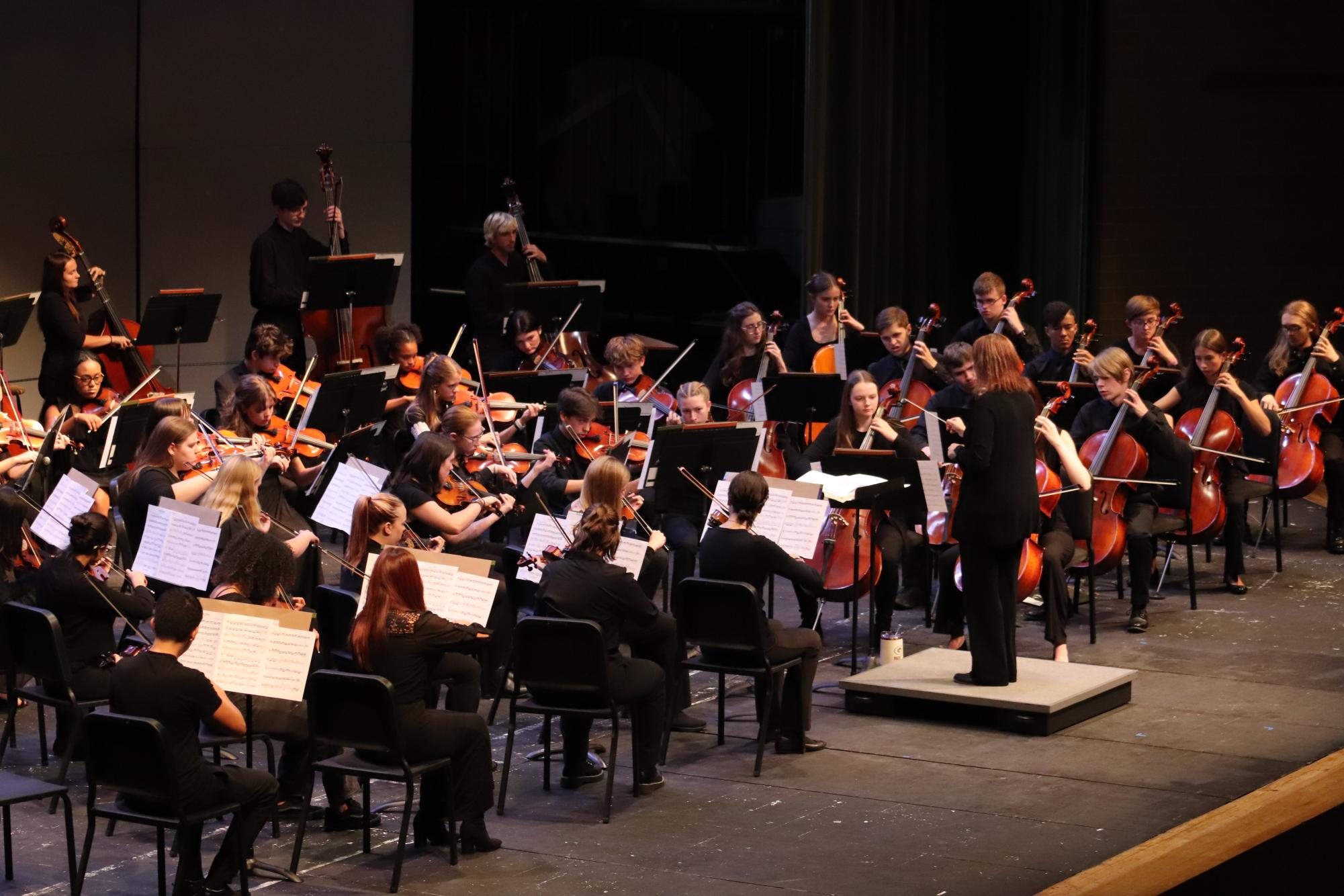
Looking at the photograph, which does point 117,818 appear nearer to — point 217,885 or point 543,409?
point 217,885

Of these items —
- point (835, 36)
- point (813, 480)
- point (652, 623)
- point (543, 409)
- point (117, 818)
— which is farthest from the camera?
point (835, 36)

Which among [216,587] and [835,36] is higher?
[835,36]

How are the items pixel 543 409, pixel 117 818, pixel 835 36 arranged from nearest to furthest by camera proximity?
pixel 117 818 < pixel 543 409 < pixel 835 36

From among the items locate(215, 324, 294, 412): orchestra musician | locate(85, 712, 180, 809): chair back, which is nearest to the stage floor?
locate(85, 712, 180, 809): chair back

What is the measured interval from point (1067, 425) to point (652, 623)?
3.36 meters

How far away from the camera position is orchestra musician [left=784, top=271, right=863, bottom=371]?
372 inches

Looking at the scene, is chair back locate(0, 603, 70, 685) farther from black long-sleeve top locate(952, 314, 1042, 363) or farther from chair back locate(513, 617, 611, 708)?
black long-sleeve top locate(952, 314, 1042, 363)

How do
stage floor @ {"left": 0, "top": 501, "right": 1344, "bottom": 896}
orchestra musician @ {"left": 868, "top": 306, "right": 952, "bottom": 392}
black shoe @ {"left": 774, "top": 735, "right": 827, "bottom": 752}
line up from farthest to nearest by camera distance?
orchestra musician @ {"left": 868, "top": 306, "right": 952, "bottom": 392} < black shoe @ {"left": 774, "top": 735, "right": 827, "bottom": 752} < stage floor @ {"left": 0, "top": 501, "right": 1344, "bottom": 896}

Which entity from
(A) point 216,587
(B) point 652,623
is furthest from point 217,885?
(B) point 652,623

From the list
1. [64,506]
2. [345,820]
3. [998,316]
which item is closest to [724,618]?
[345,820]

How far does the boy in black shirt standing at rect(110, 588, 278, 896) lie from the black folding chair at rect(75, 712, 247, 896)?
0.02 m

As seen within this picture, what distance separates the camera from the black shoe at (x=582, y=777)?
6070 millimetres

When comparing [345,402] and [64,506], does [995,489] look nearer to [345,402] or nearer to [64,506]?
[345,402]

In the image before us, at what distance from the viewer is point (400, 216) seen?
12234 millimetres
